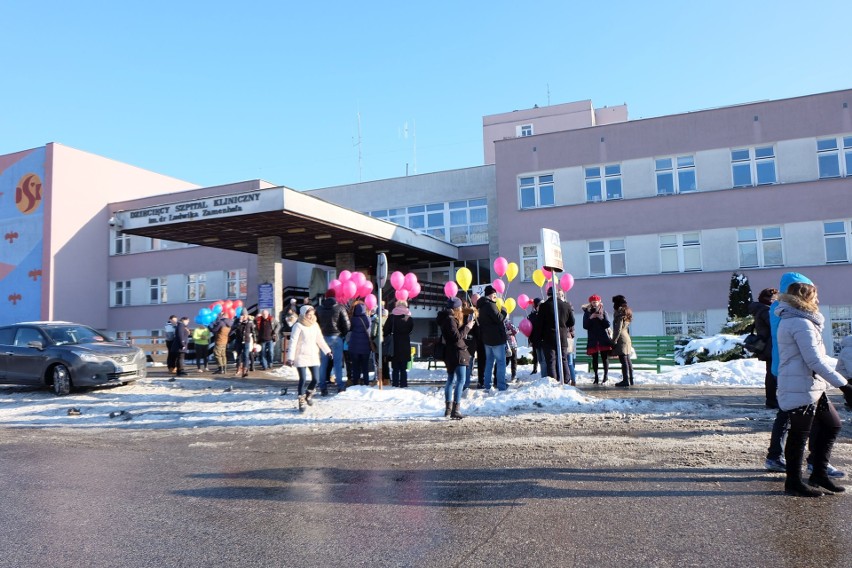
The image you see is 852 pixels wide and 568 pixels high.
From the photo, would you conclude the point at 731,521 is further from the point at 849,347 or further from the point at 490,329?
the point at 490,329

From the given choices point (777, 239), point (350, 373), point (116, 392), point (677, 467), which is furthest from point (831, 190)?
point (116, 392)

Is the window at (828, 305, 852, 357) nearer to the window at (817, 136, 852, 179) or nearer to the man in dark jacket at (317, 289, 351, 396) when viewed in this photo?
the window at (817, 136, 852, 179)

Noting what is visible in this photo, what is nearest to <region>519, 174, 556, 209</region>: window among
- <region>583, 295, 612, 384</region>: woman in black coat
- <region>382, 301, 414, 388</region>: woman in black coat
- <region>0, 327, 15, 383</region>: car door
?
<region>583, 295, 612, 384</region>: woman in black coat

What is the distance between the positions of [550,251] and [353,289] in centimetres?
654

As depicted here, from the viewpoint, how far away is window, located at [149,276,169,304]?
34906mm

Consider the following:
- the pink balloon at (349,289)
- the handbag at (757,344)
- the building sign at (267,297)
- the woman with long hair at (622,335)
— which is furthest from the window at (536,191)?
the handbag at (757,344)

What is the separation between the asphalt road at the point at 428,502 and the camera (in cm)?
395

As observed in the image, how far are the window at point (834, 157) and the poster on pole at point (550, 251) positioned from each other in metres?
16.5

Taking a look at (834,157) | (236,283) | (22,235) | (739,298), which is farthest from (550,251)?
(22,235)

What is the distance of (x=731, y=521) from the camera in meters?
4.39

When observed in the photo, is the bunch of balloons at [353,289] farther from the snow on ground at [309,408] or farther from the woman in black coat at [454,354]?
the woman in black coat at [454,354]

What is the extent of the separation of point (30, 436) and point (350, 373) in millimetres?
5626

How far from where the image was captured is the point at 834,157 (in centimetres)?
2291

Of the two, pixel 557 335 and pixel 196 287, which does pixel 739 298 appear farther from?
pixel 196 287
